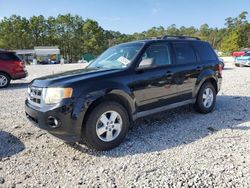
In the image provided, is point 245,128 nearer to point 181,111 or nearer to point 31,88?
point 181,111

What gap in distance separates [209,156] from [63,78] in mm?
2600

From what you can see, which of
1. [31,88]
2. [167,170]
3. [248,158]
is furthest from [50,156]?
[248,158]

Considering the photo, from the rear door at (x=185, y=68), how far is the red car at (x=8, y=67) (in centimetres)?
888

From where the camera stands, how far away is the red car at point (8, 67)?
36.9 feet

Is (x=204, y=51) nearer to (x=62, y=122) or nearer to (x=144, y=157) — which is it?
(x=144, y=157)

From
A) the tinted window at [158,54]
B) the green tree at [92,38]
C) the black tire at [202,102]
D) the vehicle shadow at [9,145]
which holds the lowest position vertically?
the vehicle shadow at [9,145]

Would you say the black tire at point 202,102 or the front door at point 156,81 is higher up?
the front door at point 156,81

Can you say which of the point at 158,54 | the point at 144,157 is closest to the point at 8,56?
the point at 158,54

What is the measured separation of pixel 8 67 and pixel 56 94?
8.97m

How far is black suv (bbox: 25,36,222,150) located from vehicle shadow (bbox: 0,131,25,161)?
599 mm

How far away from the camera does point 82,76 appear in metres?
4.01

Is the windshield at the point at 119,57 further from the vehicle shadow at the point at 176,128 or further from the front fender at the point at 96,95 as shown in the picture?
the vehicle shadow at the point at 176,128

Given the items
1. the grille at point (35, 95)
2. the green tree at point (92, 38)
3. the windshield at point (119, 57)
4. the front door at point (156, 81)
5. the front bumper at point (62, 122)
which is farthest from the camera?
the green tree at point (92, 38)

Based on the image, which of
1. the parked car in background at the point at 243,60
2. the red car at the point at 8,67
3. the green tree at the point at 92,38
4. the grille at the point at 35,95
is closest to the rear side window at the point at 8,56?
the red car at the point at 8,67
